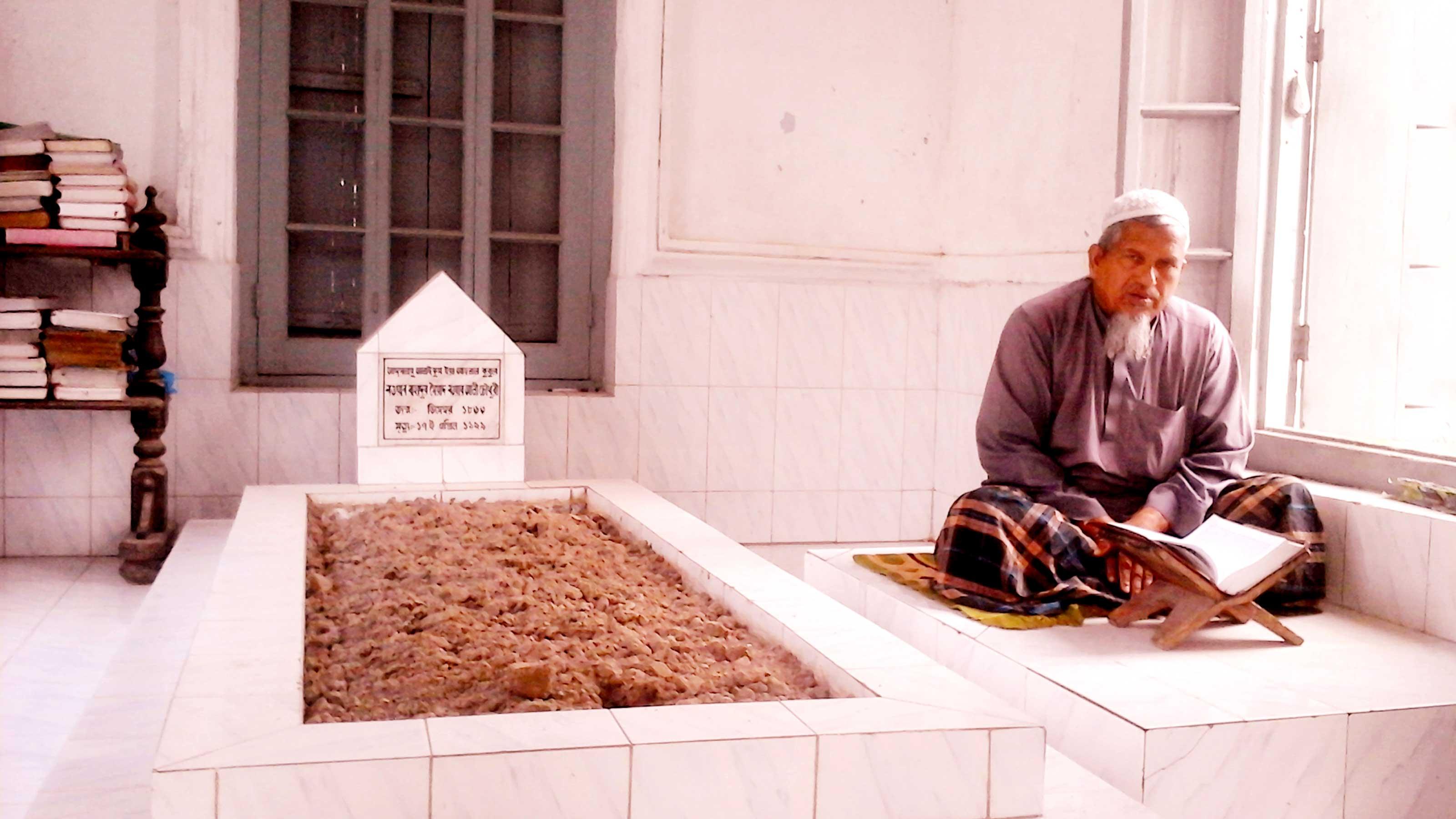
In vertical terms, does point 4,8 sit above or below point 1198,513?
above

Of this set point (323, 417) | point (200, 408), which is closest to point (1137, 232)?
point (323, 417)

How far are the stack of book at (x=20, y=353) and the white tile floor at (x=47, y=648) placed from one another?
616mm

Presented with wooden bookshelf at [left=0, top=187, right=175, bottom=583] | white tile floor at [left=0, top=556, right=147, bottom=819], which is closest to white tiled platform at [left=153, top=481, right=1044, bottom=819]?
white tile floor at [left=0, top=556, right=147, bottom=819]

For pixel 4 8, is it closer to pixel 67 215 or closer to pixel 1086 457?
pixel 67 215

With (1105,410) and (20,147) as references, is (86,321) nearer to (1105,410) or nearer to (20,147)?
(20,147)

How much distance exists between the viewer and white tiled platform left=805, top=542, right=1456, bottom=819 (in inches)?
90.5

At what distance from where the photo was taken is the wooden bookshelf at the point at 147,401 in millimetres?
4148

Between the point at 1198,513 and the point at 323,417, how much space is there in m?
3.08

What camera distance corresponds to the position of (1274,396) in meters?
4.04

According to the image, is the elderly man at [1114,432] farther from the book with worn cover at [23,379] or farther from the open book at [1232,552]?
the book with worn cover at [23,379]

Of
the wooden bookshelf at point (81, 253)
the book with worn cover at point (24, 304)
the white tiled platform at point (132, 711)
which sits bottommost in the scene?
the white tiled platform at point (132, 711)

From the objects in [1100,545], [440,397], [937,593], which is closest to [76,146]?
[440,397]

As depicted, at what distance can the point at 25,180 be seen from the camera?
4012 millimetres

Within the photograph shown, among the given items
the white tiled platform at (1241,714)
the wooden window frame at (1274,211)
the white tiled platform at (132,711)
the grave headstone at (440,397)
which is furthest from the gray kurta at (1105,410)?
the white tiled platform at (132,711)
